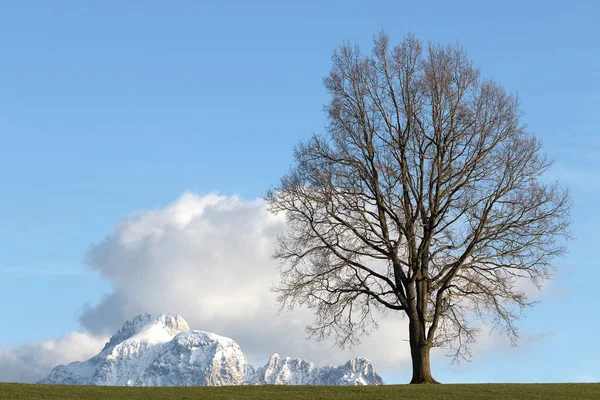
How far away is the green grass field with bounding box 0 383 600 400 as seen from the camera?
1364 inches

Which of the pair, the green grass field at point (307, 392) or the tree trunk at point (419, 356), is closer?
the green grass field at point (307, 392)

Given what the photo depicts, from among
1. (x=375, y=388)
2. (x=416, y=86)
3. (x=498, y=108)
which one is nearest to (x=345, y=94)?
(x=416, y=86)

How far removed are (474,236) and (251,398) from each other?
47.1 feet

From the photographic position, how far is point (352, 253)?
4100 cm

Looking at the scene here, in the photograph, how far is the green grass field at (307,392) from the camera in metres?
34.7

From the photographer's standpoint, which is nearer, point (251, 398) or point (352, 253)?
point (251, 398)

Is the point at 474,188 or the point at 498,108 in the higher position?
the point at 498,108

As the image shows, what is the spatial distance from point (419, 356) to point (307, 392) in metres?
7.34

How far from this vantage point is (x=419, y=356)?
4069 cm

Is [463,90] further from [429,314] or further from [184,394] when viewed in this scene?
[184,394]

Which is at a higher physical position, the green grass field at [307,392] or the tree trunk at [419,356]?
the tree trunk at [419,356]

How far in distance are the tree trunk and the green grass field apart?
2.76 meters

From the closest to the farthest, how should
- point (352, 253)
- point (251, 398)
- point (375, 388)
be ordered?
point (251, 398), point (375, 388), point (352, 253)

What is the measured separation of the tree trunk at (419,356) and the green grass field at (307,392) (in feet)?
9.07
